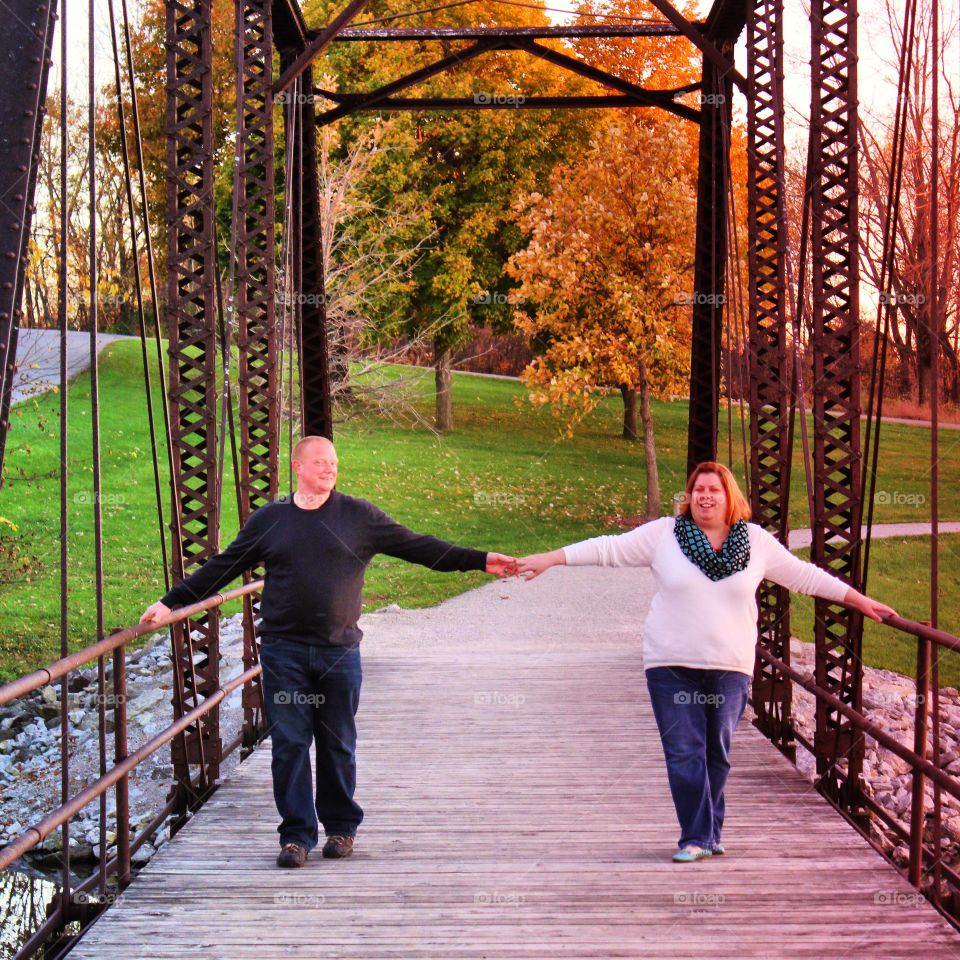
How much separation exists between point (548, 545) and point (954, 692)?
33.8 ft

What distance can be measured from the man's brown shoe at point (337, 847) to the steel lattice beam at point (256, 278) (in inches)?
114

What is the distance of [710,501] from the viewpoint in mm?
4883

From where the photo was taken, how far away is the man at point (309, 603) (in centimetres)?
492

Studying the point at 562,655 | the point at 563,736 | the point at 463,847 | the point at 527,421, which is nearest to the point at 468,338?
the point at 527,421

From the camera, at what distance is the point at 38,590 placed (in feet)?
74.8

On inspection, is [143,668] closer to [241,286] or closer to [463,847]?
[241,286]

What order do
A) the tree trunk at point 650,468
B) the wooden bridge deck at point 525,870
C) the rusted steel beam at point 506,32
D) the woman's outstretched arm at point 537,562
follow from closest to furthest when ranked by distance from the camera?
the wooden bridge deck at point 525,870
the woman's outstretched arm at point 537,562
the rusted steel beam at point 506,32
the tree trunk at point 650,468

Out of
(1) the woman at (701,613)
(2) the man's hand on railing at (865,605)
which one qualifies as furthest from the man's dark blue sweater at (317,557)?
(2) the man's hand on railing at (865,605)

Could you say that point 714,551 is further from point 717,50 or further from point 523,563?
point 717,50

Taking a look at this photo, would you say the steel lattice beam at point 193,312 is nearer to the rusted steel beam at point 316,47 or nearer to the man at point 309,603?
the rusted steel beam at point 316,47

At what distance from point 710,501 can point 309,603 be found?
1.69m

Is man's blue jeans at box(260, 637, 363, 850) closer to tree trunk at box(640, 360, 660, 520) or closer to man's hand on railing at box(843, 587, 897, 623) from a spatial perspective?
man's hand on railing at box(843, 587, 897, 623)

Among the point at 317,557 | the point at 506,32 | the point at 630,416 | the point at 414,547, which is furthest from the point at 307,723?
the point at 630,416

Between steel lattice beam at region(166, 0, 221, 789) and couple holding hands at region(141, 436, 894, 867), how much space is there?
6.27 ft
